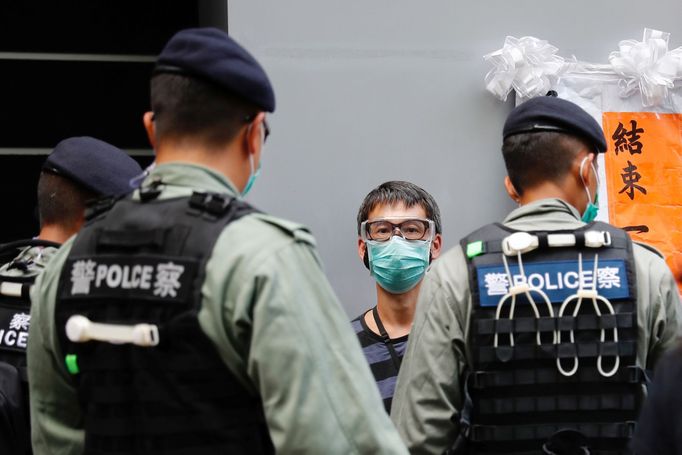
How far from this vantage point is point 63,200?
3.02 m

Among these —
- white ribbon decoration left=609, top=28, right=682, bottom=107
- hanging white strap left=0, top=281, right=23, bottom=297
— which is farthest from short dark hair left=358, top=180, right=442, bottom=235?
hanging white strap left=0, top=281, right=23, bottom=297

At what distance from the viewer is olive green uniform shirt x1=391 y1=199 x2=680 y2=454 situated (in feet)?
9.02

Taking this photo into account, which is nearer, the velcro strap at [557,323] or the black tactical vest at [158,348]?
the black tactical vest at [158,348]

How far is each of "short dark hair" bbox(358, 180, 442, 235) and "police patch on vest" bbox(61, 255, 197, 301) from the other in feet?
6.44

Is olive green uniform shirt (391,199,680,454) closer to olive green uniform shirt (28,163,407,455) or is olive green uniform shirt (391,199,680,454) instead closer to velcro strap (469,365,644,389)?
velcro strap (469,365,644,389)

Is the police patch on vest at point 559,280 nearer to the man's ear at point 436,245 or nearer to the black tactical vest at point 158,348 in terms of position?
the black tactical vest at point 158,348

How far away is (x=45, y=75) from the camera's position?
5.70m

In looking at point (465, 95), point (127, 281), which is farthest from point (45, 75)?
point (127, 281)

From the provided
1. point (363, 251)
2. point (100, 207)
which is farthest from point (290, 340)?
point (363, 251)

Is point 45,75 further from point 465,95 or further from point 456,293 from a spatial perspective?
point 456,293

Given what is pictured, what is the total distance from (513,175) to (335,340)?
3.62ft

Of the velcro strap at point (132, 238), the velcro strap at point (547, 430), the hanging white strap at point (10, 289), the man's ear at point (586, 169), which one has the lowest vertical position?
the velcro strap at point (547, 430)

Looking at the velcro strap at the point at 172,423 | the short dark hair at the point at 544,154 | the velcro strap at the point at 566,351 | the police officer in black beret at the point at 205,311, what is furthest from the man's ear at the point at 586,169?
the velcro strap at the point at 172,423

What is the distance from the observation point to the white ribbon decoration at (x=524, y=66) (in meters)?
4.28
